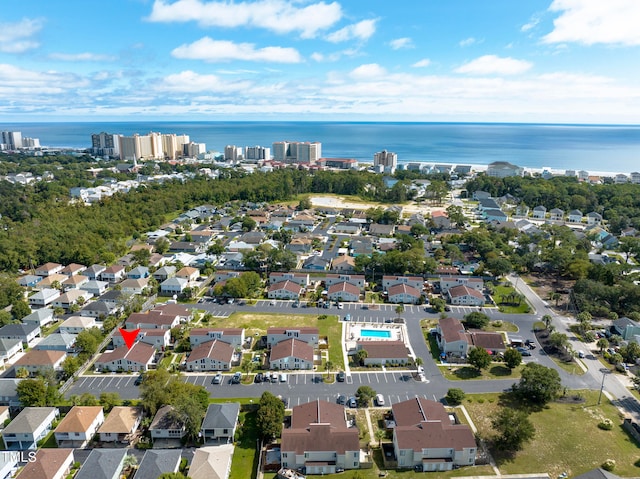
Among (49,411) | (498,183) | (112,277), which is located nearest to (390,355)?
(49,411)

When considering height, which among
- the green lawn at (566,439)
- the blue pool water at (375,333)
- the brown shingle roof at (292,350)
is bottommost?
the green lawn at (566,439)

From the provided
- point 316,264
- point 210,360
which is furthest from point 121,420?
point 316,264

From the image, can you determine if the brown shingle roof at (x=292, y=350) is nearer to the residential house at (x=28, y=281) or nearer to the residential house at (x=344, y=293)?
the residential house at (x=344, y=293)

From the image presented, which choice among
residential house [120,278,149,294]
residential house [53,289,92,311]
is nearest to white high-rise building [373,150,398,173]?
residential house [120,278,149,294]

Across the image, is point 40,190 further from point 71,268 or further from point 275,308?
point 275,308

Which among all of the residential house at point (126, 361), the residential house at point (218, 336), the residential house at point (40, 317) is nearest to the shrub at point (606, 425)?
the residential house at point (218, 336)

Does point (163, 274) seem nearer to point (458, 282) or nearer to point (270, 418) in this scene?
point (270, 418)
